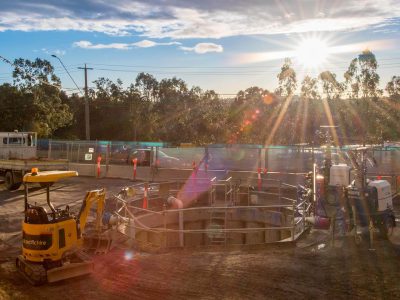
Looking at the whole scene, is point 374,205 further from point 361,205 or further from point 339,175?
point 339,175

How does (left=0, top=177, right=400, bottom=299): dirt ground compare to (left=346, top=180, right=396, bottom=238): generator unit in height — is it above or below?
below

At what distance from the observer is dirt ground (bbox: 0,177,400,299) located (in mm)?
8523

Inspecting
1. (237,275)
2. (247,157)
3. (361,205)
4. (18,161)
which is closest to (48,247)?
(237,275)

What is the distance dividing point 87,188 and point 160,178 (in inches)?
188

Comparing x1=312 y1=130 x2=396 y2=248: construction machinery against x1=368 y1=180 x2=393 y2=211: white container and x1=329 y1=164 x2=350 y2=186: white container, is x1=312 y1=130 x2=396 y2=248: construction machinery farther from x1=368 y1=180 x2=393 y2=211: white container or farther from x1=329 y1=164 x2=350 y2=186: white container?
x1=329 y1=164 x2=350 y2=186: white container

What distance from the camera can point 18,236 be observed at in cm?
1343

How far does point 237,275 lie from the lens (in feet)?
31.2

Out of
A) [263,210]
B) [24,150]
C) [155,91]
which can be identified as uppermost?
[155,91]

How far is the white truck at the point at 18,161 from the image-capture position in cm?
2344

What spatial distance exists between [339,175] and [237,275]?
6643 mm

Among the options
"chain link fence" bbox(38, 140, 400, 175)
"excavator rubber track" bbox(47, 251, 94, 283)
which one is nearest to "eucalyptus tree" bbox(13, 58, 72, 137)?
"chain link fence" bbox(38, 140, 400, 175)

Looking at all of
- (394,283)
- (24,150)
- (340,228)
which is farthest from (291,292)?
(24,150)

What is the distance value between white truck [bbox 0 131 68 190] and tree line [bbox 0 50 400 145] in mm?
19018

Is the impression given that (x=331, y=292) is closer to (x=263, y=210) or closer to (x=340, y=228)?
(x=340, y=228)
